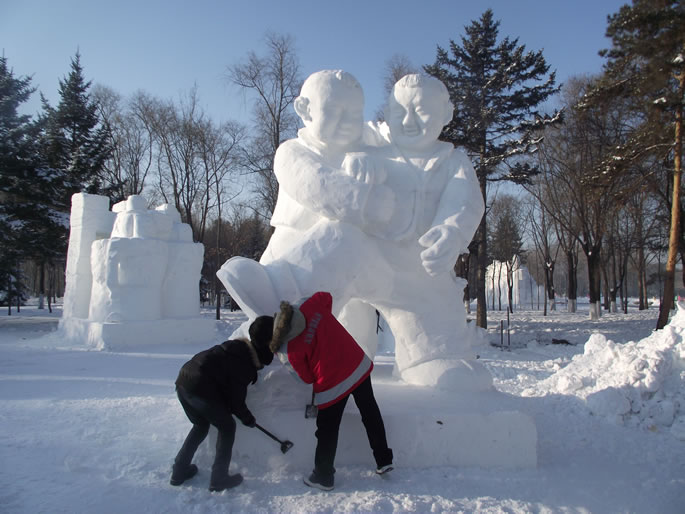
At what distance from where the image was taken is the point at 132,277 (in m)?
7.09

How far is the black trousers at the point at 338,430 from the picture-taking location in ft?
6.73

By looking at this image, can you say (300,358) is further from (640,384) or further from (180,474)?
(640,384)

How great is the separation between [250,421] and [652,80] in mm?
9861

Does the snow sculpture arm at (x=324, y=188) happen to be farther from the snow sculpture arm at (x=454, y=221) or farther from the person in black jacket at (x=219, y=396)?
the person in black jacket at (x=219, y=396)

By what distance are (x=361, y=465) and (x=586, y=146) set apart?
556 inches

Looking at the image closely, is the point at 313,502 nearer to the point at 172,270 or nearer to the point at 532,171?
the point at 172,270

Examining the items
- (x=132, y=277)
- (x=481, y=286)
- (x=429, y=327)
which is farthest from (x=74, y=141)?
(x=429, y=327)

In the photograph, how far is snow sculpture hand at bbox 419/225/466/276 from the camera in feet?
8.32

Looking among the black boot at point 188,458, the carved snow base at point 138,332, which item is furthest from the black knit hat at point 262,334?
the carved snow base at point 138,332

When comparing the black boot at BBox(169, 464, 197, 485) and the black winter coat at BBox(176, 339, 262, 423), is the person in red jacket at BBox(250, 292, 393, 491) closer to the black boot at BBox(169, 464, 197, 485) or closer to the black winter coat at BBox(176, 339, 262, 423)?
the black winter coat at BBox(176, 339, 262, 423)

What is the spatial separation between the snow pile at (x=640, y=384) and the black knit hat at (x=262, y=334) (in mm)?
2557

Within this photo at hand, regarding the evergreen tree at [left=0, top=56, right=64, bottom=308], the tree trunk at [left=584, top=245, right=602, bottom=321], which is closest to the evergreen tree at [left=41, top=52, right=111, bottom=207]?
the evergreen tree at [left=0, top=56, right=64, bottom=308]

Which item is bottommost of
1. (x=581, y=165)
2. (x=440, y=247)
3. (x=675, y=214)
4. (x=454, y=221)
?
(x=440, y=247)

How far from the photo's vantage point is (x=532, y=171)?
452 inches
